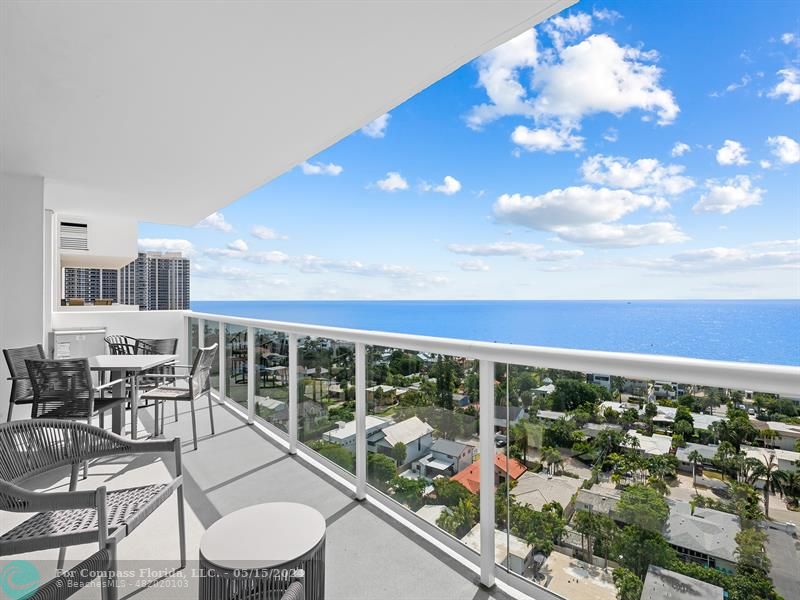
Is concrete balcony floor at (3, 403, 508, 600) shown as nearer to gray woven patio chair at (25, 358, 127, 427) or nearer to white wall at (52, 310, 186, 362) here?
gray woven patio chair at (25, 358, 127, 427)

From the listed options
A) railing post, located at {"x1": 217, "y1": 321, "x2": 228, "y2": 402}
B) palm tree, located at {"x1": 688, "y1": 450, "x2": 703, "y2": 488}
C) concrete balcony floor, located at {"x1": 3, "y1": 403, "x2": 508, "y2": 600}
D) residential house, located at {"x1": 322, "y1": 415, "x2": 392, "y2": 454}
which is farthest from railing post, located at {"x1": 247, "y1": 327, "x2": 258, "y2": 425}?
palm tree, located at {"x1": 688, "y1": 450, "x2": 703, "y2": 488}

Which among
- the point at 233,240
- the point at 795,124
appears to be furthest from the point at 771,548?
the point at 233,240

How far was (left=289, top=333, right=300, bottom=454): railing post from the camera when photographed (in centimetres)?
378

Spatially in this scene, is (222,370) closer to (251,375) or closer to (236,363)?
(236,363)

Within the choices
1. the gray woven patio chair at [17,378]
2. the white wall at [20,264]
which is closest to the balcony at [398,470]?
the gray woven patio chair at [17,378]

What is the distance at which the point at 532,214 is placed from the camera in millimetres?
45906

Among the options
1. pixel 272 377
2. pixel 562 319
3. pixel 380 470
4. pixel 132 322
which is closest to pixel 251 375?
pixel 272 377

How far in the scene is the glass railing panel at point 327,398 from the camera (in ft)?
10.3

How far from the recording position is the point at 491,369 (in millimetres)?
2107

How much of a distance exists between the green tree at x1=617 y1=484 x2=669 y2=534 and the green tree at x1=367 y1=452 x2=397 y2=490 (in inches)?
55.6

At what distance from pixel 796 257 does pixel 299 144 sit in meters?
48.5

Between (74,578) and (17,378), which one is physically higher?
(17,378)

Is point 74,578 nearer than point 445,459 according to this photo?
Yes

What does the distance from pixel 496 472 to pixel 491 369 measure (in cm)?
50
